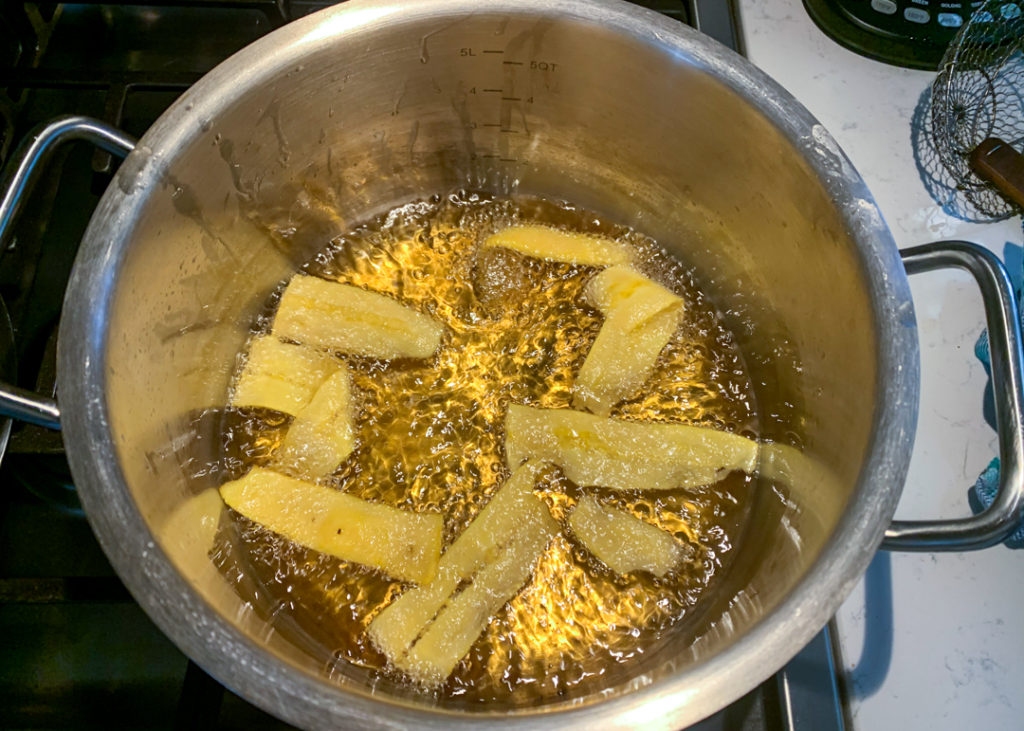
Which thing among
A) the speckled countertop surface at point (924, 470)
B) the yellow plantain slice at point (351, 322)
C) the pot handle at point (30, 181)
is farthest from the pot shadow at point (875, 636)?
the pot handle at point (30, 181)

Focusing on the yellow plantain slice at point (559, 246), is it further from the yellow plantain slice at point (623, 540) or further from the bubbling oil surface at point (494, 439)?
the yellow plantain slice at point (623, 540)

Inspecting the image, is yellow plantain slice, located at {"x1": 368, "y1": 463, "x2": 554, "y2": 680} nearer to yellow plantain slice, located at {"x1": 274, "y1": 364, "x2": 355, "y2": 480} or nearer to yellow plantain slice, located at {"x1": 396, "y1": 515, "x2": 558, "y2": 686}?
yellow plantain slice, located at {"x1": 396, "y1": 515, "x2": 558, "y2": 686}

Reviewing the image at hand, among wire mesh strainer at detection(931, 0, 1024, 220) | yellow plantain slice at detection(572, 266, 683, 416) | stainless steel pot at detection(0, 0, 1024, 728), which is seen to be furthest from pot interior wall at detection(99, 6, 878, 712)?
wire mesh strainer at detection(931, 0, 1024, 220)

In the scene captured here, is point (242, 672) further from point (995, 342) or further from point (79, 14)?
point (79, 14)

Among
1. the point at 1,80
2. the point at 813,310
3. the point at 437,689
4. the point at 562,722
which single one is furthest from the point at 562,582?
the point at 1,80

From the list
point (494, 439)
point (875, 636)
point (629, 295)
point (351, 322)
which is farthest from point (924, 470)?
point (351, 322)

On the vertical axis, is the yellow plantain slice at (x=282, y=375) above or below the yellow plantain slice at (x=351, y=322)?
below

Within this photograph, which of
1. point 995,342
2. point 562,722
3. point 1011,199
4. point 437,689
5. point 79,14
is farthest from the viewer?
point 79,14
